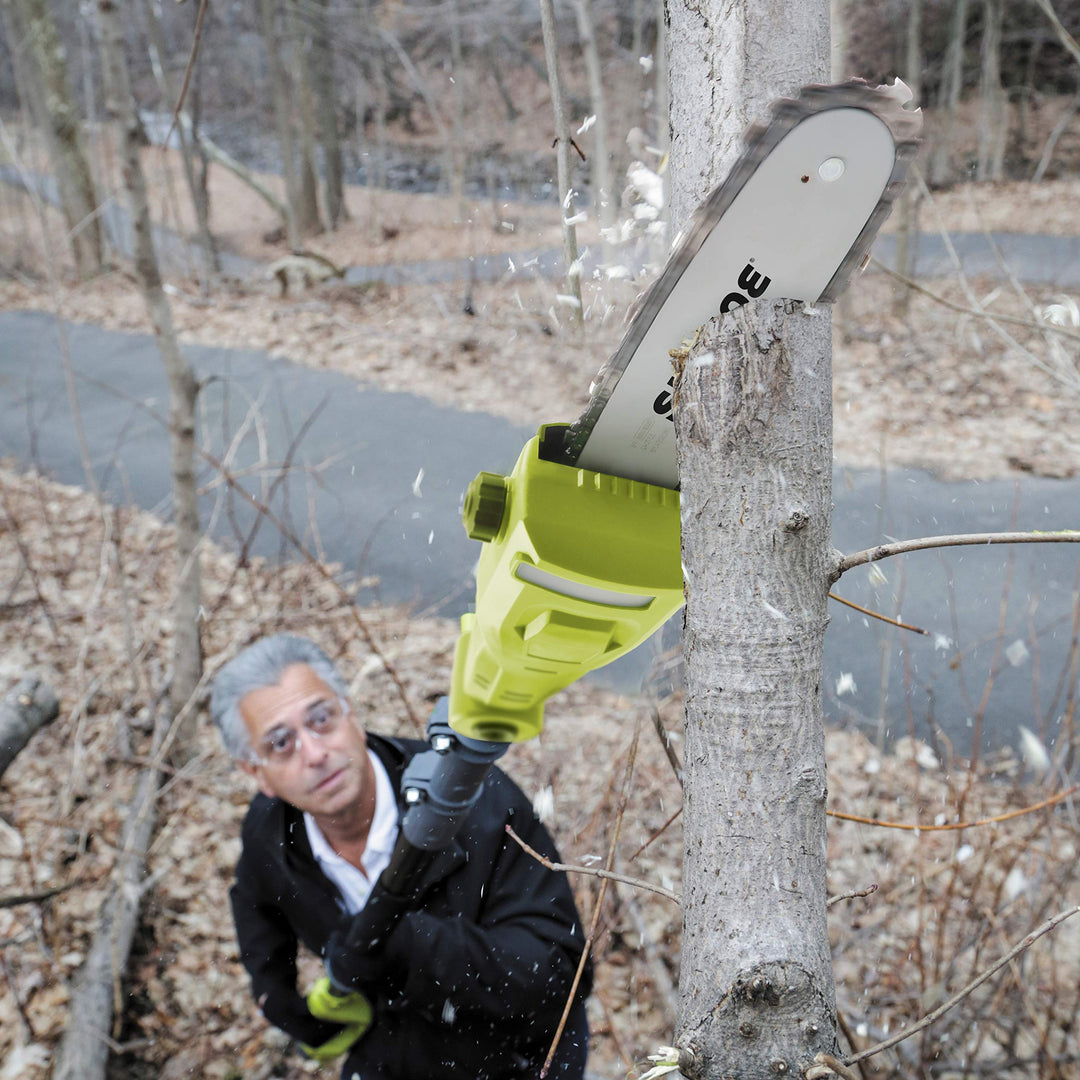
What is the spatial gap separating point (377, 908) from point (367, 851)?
0.28 m

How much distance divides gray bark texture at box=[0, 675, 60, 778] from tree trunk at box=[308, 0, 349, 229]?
600 inches

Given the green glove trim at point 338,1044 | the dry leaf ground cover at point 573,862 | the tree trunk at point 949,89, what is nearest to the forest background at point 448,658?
the dry leaf ground cover at point 573,862

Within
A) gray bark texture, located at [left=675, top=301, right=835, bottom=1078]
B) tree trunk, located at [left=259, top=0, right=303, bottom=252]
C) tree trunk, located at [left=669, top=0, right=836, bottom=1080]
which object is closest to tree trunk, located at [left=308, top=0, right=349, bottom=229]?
tree trunk, located at [left=259, top=0, right=303, bottom=252]

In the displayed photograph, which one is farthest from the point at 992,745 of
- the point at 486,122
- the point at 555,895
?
the point at 486,122

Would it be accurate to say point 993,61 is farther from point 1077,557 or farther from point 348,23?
point 1077,557

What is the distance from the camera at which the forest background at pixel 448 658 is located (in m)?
2.43

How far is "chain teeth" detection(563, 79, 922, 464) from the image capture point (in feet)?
1.97

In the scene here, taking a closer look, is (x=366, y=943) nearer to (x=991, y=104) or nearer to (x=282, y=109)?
(x=282, y=109)

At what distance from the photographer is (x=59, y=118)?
1220cm

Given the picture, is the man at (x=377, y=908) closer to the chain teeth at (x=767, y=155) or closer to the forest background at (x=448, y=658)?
the forest background at (x=448, y=658)

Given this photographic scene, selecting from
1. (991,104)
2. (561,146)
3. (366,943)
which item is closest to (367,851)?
(366,943)

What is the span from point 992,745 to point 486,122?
16.5 metres

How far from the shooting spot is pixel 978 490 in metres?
5.14

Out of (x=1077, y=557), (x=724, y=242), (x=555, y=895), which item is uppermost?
(x=724, y=242)
